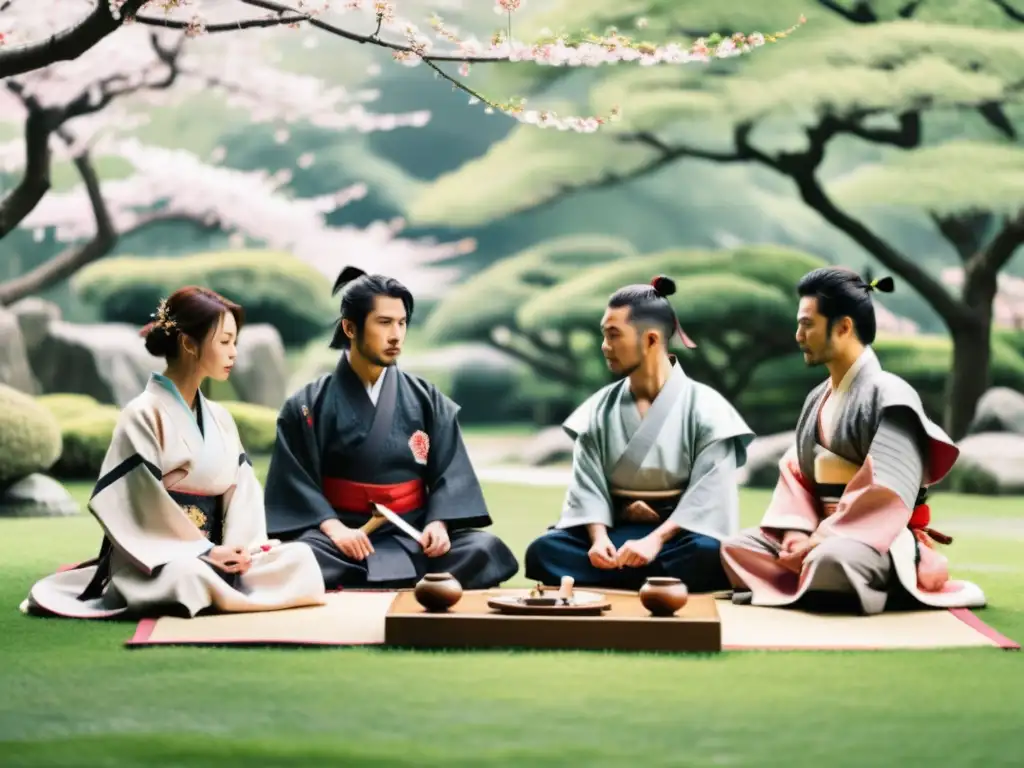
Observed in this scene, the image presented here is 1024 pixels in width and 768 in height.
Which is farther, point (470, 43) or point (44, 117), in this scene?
point (44, 117)

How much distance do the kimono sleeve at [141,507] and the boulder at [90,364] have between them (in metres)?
7.80

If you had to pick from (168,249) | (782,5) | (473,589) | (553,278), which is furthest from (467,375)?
(473,589)

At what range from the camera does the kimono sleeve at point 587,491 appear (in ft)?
18.9

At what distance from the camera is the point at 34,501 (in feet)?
29.4

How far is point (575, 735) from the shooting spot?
343cm

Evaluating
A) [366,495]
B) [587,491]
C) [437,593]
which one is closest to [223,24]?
[366,495]

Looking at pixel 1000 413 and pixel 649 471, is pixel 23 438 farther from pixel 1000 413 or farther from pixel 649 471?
pixel 1000 413

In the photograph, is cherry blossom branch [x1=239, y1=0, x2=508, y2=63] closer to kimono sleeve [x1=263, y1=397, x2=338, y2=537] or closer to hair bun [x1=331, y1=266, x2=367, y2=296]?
hair bun [x1=331, y1=266, x2=367, y2=296]

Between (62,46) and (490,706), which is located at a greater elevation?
(62,46)

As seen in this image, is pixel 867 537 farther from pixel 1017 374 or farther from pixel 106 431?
pixel 1017 374

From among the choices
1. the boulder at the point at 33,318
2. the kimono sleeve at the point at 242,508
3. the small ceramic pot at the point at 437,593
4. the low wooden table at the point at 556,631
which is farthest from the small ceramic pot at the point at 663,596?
the boulder at the point at 33,318

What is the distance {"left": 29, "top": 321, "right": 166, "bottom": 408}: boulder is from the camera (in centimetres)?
1288

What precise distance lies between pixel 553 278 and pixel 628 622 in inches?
387

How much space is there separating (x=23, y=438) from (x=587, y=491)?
4481 millimetres
